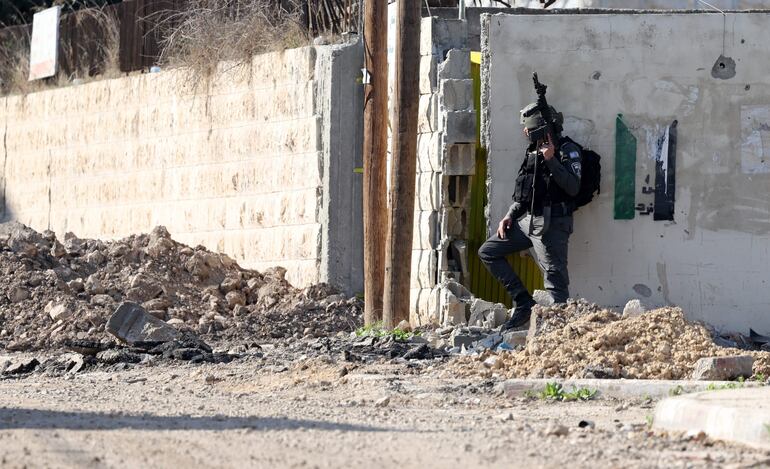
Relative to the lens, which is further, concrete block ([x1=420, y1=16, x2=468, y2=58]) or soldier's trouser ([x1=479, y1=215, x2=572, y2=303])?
concrete block ([x1=420, y1=16, x2=468, y2=58])

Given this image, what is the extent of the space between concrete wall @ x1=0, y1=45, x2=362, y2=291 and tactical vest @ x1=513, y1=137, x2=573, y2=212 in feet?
9.62

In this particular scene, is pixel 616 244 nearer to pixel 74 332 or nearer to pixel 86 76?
pixel 74 332

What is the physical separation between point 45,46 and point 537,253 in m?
11.4

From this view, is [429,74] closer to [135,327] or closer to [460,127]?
[460,127]

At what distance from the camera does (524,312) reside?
37.8 feet

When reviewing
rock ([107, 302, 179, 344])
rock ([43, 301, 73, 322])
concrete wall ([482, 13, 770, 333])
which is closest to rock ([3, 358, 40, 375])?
rock ([107, 302, 179, 344])

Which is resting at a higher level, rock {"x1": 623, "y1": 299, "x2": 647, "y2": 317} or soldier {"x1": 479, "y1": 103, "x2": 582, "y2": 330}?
soldier {"x1": 479, "y1": 103, "x2": 582, "y2": 330}

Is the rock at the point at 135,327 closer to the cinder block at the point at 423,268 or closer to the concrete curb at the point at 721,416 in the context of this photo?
the cinder block at the point at 423,268

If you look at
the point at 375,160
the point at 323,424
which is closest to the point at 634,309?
the point at 375,160

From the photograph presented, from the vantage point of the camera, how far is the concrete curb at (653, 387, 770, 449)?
620 centimetres

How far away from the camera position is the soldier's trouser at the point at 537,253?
11.5 m

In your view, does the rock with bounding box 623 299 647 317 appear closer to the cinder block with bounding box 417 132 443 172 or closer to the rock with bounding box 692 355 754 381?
the rock with bounding box 692 355 754 381

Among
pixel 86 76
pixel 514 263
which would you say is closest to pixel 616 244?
pixel 514 263

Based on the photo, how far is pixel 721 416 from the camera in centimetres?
642
